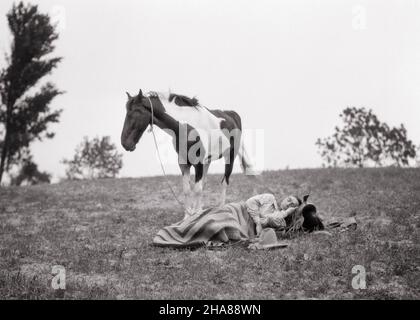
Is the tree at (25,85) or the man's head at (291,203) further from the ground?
the tree at (25,85)

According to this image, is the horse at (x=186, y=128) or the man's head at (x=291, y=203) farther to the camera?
the man's head at (x=291, y=203)

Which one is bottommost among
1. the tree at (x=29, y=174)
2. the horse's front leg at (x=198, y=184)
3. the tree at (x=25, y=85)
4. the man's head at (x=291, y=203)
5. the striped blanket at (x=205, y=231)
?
the striped blanket at (x=205, y=231)

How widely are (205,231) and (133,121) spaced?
2.42 metres

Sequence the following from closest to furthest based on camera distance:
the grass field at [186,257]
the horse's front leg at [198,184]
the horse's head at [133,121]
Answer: the grass field at [186,257] < the horse's head at [133,121] < the horse's front leg at [198,184]

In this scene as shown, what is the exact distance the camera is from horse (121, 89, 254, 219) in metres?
8.91

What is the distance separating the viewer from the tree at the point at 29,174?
29047 mm

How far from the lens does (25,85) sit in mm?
28062

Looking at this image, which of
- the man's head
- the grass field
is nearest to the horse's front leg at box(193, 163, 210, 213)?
the grass field

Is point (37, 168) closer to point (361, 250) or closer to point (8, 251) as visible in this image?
point (8, 251)

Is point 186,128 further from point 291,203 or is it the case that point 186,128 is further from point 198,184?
point 291,203
